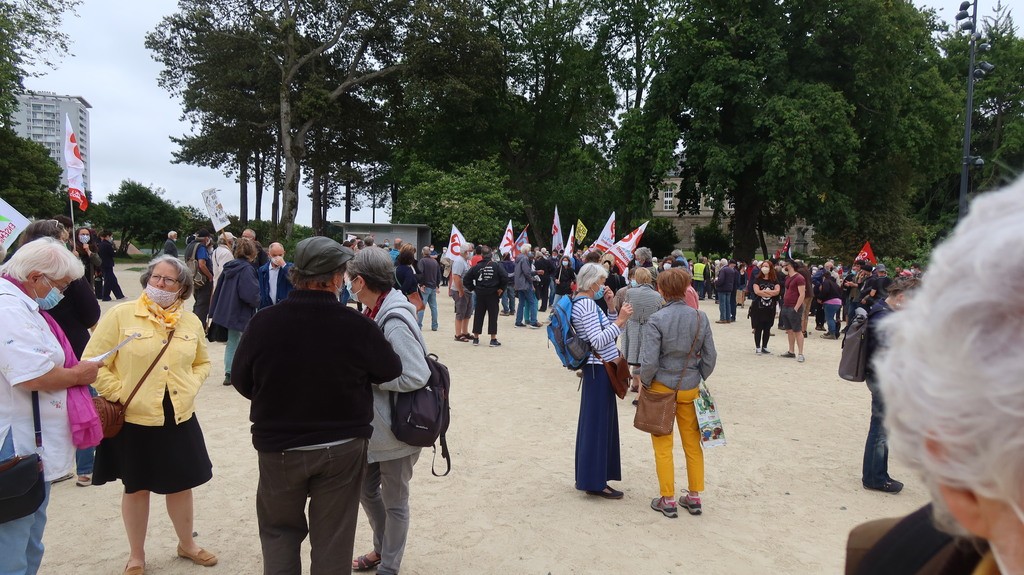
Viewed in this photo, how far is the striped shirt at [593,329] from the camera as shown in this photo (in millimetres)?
5148

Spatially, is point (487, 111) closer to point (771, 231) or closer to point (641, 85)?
point (641, 85)

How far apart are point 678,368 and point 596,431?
0.85m

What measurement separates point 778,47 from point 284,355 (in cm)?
2970

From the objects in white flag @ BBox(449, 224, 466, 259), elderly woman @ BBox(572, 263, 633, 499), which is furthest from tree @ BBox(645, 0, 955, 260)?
elderly woman @ BBox(572, 263, 633, 499)

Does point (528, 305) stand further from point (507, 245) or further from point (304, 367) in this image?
point (304, 367)

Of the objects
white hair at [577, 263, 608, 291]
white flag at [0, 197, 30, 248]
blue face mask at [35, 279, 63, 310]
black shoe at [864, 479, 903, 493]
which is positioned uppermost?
white flag at [0, 197, 30, 248]

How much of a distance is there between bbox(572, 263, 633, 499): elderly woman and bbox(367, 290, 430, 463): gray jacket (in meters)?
1.84

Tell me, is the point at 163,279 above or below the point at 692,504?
above

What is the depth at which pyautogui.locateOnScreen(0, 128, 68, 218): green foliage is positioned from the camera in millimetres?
34406

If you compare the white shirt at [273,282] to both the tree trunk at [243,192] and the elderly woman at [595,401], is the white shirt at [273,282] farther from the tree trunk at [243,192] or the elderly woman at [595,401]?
the tree trunk at [243,192]

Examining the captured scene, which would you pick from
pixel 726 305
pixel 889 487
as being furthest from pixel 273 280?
pixel 726 305

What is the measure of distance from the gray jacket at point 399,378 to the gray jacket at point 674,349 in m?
2.02

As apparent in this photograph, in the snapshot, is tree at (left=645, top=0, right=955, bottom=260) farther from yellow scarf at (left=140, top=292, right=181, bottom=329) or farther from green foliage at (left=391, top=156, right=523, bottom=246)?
yellow scarf at (left=140, top=292, right=181, bottom=329)

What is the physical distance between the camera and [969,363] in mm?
763
